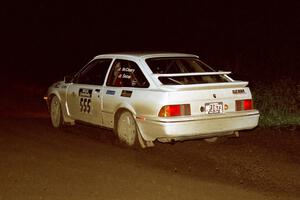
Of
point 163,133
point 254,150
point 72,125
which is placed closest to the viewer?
point 163,133

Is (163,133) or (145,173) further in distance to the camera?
(163,133)

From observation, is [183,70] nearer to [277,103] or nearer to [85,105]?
[85,105]

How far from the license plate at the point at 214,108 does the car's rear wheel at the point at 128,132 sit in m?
1.06

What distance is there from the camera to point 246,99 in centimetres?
930

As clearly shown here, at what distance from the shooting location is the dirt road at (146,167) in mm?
6730

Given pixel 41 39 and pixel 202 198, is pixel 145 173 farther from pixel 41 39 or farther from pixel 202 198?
pixel 41 39

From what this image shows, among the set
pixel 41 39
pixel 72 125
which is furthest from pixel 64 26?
pixel 72 125

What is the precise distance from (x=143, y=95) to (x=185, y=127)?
2.71 ft

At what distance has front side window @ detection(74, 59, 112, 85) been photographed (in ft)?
33.9

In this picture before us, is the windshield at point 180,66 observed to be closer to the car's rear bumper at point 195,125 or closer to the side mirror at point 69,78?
the car's rear bumper at point 195,125

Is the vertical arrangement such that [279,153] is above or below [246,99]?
below

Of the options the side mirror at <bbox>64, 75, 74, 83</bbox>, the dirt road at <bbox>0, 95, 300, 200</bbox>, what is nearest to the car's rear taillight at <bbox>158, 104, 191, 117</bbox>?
the dirt road at <bbox>0, 95, 300, 200</bbox>

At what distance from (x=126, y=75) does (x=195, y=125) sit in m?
1.62

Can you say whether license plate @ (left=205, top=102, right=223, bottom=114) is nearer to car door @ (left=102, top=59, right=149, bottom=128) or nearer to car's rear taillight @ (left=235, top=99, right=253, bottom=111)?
car's rear taillight @ (left=235, top=99, right=253, bottom=111)
